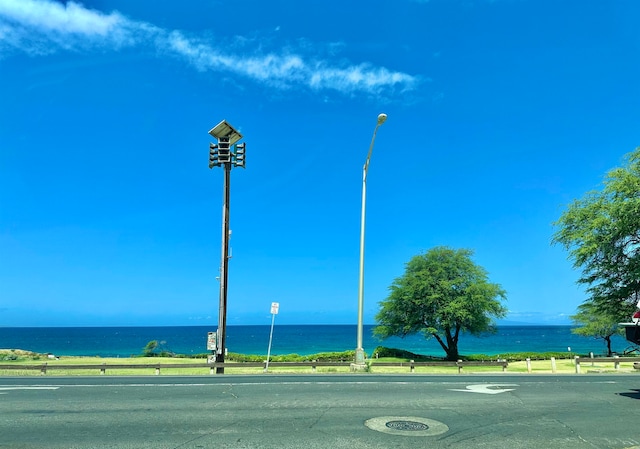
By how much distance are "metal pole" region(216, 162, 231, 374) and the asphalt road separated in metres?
8.63

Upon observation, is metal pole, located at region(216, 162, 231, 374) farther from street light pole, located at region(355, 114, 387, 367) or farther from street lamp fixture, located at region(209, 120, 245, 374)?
street light pole, located at region(355, 114, 387, 367)

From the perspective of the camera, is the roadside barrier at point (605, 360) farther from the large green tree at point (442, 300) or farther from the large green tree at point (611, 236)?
the large green tree at point (442, 300)

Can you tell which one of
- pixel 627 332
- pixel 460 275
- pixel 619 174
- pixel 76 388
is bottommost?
pixel 76 388

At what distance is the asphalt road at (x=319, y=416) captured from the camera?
281 inches

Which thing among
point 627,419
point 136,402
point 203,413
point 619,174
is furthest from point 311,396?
point 619,174

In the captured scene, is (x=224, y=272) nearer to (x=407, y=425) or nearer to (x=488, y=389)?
(x=488, y=389)

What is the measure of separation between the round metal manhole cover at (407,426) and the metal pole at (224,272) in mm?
14352

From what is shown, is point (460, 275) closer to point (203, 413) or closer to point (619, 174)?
point (619, 174)

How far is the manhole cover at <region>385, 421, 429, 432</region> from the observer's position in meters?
7.89

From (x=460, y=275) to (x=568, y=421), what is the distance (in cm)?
3830

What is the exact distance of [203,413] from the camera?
909 cm

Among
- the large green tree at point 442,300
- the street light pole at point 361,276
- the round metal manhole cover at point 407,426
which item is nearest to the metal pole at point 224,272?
the street light pole at point 361,276

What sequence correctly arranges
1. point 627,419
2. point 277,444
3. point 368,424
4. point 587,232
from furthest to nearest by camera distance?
point 587,232
point 627,419
point 368,424
point 277,444

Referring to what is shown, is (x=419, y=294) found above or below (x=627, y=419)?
above
